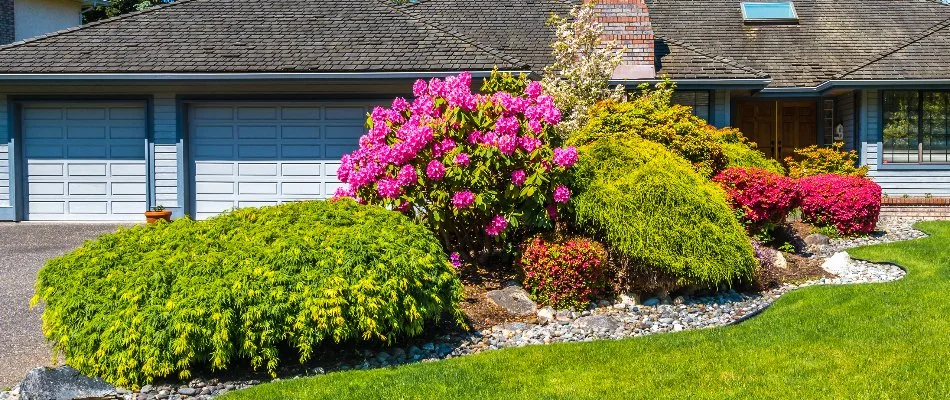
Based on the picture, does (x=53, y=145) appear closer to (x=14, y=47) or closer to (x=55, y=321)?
(x=14, y=47)

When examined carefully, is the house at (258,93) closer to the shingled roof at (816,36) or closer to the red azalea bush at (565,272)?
the shingled roof at (816,36)

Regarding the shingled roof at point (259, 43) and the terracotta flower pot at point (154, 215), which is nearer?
the terracotta flower pot at point (154, 215)

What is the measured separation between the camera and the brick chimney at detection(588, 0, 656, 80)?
14688mm

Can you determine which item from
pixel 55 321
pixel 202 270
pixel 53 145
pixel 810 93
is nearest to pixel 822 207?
pixel 810 93

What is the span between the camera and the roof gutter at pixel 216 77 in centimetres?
1261

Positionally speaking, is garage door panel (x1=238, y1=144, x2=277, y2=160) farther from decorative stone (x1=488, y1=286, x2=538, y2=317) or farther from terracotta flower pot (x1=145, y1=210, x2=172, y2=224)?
decorative stone (x1=488, y1=286, x2=538, y2=317)

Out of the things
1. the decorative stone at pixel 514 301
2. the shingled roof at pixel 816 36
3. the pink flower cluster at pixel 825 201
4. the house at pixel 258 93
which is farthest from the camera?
the shingled roof at pixel 816 36

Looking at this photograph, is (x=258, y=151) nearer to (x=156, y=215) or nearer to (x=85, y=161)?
(x=156, y=215)

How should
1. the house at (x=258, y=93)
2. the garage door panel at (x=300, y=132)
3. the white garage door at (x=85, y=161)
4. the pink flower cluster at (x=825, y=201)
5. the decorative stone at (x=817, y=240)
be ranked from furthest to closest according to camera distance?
the white garage door at (x=85, y=161) → the garage door panel at (x=300, y=132) → the house at (x=258, y=93) → the decorative stone at (x=817, y=240) → the pink flower cluster at (x=825, y=201)

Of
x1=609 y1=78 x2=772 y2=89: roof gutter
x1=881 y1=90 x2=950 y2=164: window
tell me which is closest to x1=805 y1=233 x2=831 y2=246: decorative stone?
x1=609 y1=78 x2=772 y2=89: roof gutter

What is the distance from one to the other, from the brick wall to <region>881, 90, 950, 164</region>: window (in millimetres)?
22611

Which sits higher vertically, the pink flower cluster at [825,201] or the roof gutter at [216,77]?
the roof gutter at [216,77]

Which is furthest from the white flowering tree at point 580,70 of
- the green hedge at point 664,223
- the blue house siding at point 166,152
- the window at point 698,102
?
the blue house siding at point 166,152

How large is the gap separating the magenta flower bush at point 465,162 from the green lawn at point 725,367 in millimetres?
1937
